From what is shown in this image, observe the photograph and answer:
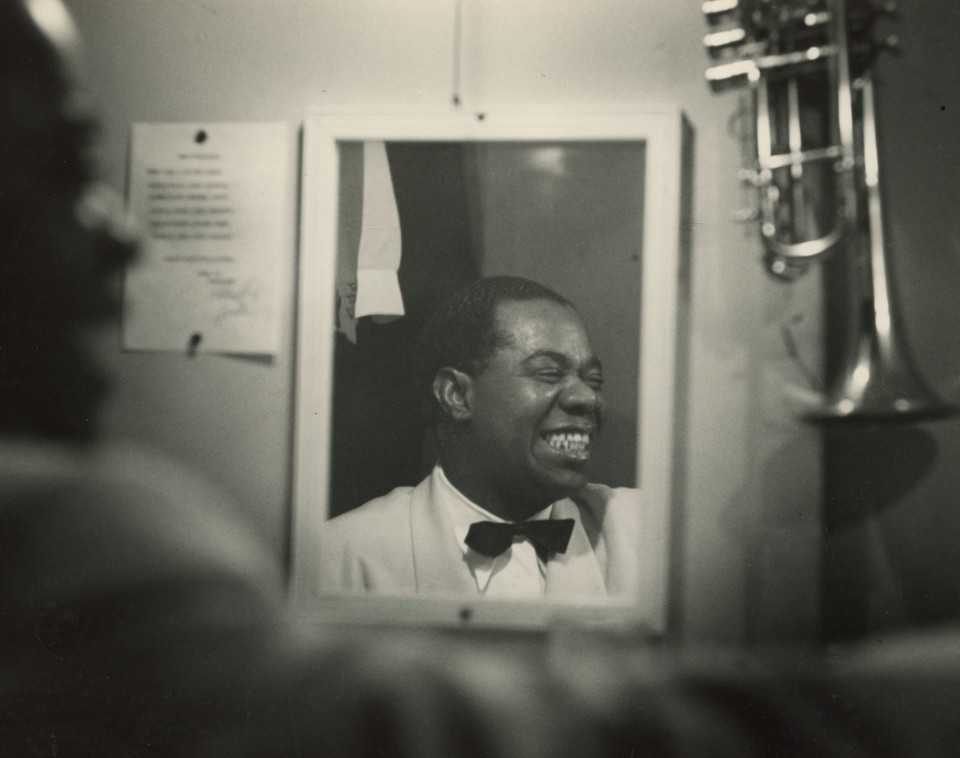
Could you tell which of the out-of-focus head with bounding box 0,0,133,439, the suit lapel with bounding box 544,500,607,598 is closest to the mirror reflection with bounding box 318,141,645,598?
the suit lapel with bounding box 544,500,607,598

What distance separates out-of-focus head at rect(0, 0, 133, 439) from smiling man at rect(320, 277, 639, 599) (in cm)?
35

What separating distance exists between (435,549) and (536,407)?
7.5 inches

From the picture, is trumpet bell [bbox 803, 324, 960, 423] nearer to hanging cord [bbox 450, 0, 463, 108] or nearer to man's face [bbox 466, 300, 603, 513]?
man's face [bbox 466, 300, 603, 513]

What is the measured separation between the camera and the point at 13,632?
102cm

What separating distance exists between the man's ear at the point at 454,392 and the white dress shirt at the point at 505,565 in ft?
0.30

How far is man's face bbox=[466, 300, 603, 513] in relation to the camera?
0.95m

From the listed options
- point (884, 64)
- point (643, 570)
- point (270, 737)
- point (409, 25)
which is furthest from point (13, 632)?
point (884, 64)

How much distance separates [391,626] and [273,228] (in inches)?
17.9

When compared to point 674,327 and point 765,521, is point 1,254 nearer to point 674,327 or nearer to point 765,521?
point 674,327

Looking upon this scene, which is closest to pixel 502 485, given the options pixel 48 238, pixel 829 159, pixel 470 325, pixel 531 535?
pixel 531 535

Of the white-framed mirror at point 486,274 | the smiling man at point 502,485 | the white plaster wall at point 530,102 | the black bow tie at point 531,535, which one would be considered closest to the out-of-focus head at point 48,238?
the white plaster wall at point 530,102

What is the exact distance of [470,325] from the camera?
0.97m

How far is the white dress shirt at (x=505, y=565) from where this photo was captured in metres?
0.96
